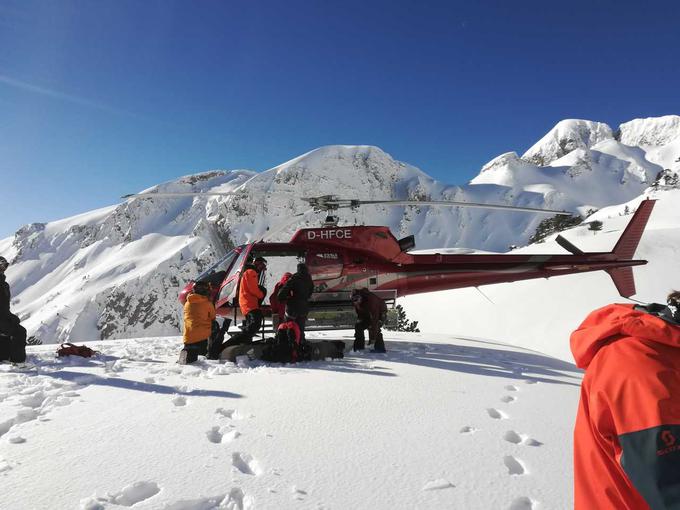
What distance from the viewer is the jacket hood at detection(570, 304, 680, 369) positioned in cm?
118

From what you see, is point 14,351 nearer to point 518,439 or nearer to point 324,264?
point 324,264

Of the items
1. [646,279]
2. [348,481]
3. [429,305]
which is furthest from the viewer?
[429,305]

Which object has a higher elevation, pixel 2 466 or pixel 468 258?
pixel 468 258

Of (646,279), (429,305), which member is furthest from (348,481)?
(429,305)

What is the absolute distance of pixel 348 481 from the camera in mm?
2326

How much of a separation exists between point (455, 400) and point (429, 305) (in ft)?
85.1

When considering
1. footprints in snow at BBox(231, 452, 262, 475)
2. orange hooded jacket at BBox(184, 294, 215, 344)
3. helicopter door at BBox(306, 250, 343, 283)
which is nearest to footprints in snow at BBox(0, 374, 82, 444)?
footprints in snow at BBox(231, 452, 262, 475)

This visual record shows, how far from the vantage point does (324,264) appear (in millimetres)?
8578

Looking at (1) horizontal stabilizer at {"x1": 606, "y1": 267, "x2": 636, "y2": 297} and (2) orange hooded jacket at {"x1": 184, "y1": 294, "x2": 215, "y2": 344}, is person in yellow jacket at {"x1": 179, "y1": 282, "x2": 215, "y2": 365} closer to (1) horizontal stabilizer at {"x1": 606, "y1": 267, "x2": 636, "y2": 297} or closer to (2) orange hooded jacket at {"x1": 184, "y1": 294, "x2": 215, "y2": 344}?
(2) orange hooded jacket at {"x1": 184, "y1": 294, "x2": 215, "y2": 344}

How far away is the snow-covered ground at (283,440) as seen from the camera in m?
2.17

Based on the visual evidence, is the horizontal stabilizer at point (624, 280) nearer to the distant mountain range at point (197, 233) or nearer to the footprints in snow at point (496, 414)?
the footprints in snow at point (496, 414)

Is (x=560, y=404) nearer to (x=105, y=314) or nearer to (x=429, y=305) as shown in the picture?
(x=429, y=305)

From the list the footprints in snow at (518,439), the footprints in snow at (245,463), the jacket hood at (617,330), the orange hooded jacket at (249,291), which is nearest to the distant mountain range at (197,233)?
the orange hooded jacket at (249,291)

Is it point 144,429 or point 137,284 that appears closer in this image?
point 144,429
